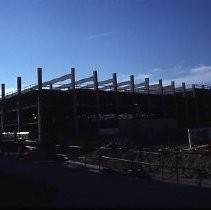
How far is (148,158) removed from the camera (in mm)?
28375

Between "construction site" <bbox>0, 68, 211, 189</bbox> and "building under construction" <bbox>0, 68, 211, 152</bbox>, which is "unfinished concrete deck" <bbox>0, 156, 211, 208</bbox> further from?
"building under construction" <bbox>0, 68, 211, 152</bbox>

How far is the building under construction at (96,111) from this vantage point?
4425cm

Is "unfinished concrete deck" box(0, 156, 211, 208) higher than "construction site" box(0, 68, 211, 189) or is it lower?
lower

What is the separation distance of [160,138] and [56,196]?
36.2 meters

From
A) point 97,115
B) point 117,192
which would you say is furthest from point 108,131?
point 117,192

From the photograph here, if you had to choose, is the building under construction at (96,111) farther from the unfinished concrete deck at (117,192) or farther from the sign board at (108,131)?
the unfinished concrete deck at (117,192)

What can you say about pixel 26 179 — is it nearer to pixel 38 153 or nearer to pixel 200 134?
pixel 38 153

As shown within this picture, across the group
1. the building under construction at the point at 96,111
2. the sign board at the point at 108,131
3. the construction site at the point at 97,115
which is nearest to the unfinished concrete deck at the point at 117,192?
the construction site at the point at 97,115

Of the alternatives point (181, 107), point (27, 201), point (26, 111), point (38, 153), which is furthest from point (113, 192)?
point (181, 107)

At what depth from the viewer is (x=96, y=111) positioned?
4831 centimetres

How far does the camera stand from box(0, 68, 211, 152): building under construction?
44.2m

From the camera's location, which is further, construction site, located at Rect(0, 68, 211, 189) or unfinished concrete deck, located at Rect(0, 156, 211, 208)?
construction site, located at Rect(0, 68, 211, 189)

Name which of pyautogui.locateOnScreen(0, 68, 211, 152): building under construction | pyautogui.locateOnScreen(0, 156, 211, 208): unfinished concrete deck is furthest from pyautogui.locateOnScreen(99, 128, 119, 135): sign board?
pyautogui.locateOnScreen(0, 156, 211, 208): unfinished concrete deck

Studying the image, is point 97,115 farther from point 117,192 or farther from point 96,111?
point 117,192
